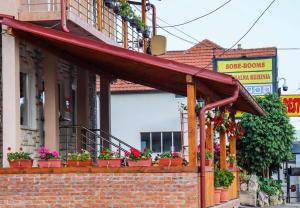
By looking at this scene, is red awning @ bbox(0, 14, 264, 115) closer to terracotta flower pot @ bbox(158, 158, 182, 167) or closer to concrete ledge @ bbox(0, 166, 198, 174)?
terracotta flower pot @ bbox(158, 158, 182, 167)

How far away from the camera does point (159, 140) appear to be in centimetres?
4181

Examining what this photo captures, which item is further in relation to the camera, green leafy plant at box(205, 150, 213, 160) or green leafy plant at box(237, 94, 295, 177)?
green leafy plant at box(237, 94, 295, 177)

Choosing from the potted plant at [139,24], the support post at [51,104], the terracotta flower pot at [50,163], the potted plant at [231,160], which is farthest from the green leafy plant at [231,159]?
the terracotta flower pot at [50,163]

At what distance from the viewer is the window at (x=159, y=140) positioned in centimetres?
4156

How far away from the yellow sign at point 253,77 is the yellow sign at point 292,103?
217 cm

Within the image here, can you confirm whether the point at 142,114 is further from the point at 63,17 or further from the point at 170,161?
the point at 170,161

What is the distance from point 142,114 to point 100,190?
24707 millimetres

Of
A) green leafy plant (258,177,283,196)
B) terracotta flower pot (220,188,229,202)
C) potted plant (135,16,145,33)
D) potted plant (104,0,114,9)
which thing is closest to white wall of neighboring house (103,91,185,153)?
green leafy plant (258,177,283,196)

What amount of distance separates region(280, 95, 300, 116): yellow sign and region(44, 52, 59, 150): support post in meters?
21.9

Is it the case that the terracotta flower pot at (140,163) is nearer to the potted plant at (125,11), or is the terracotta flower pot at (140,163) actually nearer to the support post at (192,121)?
the support post at (192,121)

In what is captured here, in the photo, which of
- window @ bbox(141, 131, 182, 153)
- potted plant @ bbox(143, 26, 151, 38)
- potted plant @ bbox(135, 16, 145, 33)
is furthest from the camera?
window @ bbox(141, 131, 182, 153)

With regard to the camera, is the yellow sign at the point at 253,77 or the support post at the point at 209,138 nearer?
the support post at the point at 209,138

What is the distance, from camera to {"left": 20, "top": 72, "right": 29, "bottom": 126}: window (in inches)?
776

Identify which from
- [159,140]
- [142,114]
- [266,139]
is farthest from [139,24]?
[159,140]
